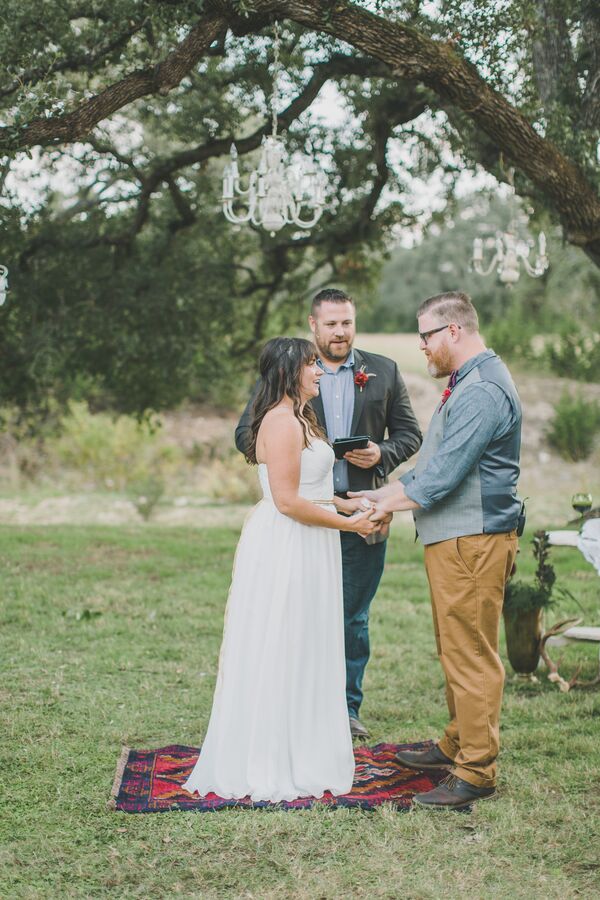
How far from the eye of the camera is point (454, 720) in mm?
4762

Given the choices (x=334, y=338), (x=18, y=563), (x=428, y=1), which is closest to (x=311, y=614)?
(x=334, y=338)

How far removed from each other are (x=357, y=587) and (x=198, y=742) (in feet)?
4.02

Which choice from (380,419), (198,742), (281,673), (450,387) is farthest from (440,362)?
(198,742)

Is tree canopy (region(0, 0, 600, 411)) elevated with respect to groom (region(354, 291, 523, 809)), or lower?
elevated

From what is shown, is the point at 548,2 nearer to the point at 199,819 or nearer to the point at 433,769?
the point at 433,769

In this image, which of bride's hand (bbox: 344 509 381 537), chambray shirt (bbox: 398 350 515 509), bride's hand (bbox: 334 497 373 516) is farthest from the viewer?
bride's hand (bbox: 334 497 373 516)

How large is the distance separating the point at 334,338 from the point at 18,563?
6034mm

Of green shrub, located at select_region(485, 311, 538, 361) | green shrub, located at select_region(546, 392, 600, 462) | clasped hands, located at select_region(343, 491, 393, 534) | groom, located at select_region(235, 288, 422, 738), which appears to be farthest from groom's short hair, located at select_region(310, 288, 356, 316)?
green shrub, located at select_region(485, 311, 538, 361)

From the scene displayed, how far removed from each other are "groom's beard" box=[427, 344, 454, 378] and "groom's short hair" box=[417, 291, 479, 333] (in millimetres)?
133

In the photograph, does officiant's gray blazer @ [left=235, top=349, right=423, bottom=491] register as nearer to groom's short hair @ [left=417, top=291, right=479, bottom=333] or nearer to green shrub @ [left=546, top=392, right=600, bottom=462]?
groom's short hair @ [left=417, top=291, right=479, bottom=333]

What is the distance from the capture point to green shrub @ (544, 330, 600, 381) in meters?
23.0

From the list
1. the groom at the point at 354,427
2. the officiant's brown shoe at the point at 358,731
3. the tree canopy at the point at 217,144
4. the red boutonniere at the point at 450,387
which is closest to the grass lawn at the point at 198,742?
the officiant's brown shoe at the point at 358,731

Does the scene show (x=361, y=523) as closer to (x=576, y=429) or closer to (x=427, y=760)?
(x=427, y=760)

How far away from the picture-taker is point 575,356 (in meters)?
23.3
